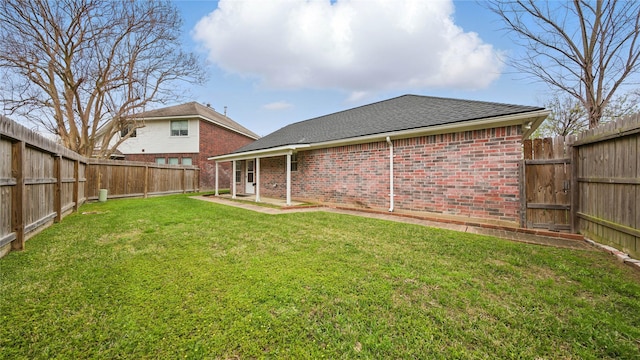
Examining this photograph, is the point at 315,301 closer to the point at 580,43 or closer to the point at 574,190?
the point at 574,190

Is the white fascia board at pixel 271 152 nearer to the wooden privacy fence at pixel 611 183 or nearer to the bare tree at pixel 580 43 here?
the wooden privacy fence at pixel 611 183

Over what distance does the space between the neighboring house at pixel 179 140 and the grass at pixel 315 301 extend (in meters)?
14.7

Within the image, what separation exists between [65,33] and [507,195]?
1911cm

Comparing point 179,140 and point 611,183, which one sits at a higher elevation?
point 179,140

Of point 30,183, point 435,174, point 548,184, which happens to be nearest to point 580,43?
point 548,184

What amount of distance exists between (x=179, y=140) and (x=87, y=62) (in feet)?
21.8

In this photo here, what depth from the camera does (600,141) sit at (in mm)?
4152

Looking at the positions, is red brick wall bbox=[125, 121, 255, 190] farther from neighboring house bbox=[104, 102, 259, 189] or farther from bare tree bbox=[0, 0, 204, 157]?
bare tree bbox=[0, 0, 204, 157]

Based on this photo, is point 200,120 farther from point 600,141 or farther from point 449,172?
point 600,141

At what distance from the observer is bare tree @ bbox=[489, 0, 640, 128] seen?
9031mm

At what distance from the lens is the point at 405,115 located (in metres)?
8.61

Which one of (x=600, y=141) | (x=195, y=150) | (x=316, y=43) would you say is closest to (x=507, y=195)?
(x=600, y=141)

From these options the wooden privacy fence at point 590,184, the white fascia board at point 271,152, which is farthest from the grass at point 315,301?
the white fascia board at point 271,152

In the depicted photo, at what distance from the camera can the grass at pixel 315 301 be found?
73.2 inches
